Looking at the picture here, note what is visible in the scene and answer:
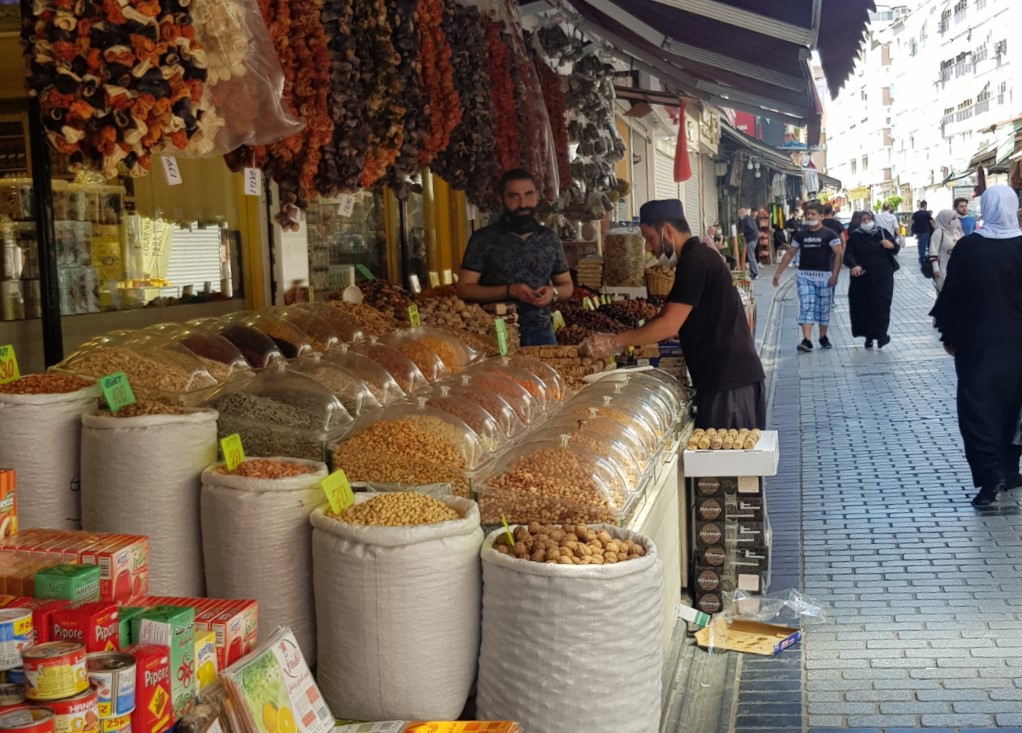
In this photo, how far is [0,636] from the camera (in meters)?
1.89

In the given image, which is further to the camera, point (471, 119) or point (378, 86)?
point (471, 119)

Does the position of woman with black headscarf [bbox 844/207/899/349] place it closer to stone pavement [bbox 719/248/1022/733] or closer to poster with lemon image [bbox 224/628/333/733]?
stone pavement [bbox 719/248/1022/733]

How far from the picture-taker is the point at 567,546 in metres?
2.87

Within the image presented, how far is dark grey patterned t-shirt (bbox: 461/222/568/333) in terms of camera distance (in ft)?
20.6

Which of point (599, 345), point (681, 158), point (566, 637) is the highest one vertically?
point (681, 158)

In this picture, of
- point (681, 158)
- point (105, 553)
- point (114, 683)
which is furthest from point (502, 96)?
point (681, 158)

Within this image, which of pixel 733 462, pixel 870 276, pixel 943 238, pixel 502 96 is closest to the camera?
pixel 733 462

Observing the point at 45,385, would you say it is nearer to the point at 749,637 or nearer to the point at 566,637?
the point at 566,637

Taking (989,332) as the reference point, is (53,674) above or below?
below

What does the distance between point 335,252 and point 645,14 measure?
3.01 m

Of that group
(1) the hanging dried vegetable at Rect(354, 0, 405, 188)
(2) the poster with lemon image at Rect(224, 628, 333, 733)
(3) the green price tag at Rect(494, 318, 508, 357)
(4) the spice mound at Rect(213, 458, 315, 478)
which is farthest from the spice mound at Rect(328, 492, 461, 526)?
(3) the green price tag at Rect(494, 318, 508, 357)

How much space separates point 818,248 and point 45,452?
11.5 meters

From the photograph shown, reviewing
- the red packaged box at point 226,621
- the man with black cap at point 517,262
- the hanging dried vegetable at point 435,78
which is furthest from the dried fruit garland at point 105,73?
the man with black cap at point 517,262

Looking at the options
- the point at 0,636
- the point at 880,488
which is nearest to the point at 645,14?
the point at 880,488
